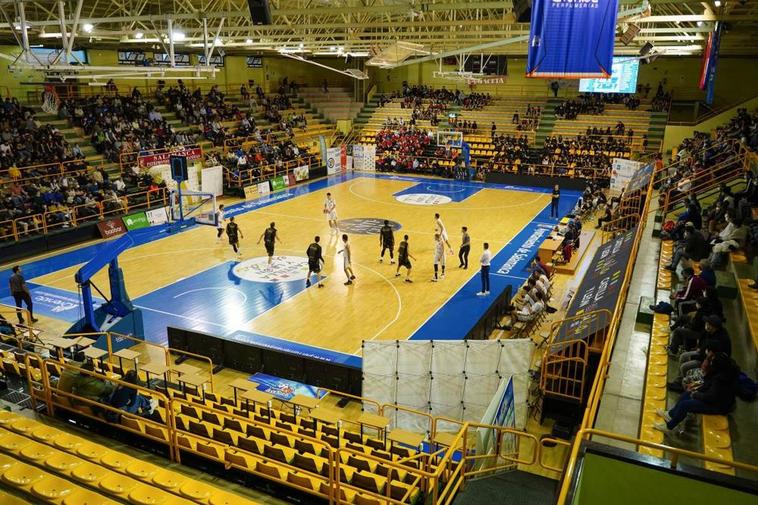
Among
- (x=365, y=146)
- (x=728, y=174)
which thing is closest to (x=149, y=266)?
(x=728, y=174)

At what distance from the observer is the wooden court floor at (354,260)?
1488 centimetres

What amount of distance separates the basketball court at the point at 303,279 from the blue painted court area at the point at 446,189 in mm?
2473

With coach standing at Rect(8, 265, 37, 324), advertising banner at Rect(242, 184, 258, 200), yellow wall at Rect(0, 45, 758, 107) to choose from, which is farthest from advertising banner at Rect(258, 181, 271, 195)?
coach standing at Rect(8, 265, 37, 324)

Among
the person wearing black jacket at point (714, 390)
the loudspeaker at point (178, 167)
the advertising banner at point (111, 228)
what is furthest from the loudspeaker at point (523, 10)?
the advertising banner at point (111, 228)

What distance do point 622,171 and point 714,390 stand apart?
2393cm

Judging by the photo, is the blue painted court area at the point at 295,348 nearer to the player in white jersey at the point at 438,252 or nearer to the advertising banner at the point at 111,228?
the player in white jersey at the point at 438,252

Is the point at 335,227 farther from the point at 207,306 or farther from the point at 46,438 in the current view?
the point at 46,438

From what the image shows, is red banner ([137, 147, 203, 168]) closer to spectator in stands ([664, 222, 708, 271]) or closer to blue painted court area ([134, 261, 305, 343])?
blue painted court area ([134, 261, 305, 343])

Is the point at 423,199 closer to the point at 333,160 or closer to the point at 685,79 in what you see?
the point at 333,160

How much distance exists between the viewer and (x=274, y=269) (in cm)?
1898

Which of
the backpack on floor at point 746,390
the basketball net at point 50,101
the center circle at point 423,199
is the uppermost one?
the basketball net at point 50,101

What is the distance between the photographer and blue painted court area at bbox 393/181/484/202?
31391mm

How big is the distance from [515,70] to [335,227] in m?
30.5

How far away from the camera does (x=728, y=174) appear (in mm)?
20016
